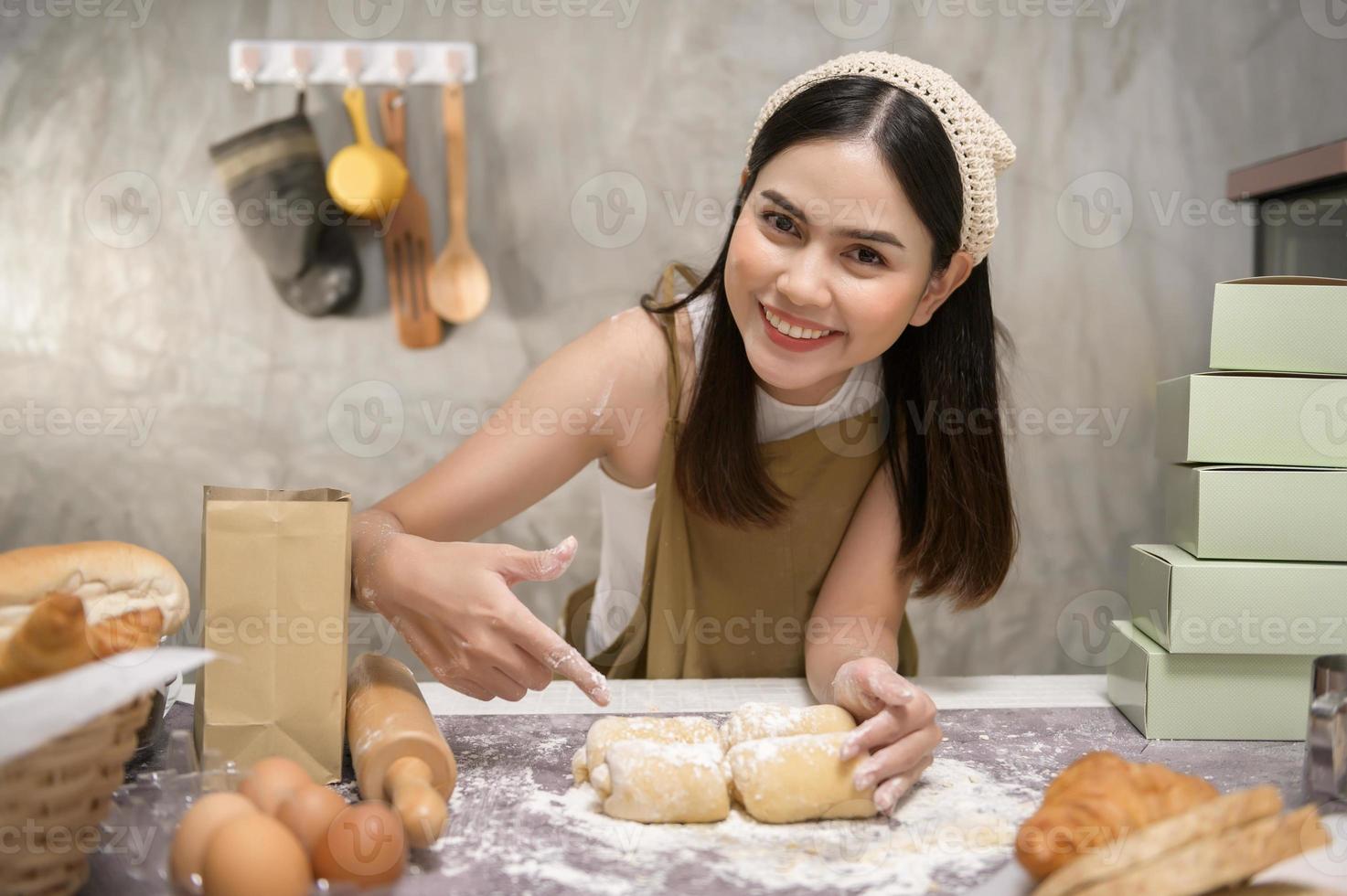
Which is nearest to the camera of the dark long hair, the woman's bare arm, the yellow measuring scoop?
the woman's bare arm

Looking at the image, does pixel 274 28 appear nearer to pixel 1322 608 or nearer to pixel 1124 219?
pixel 1124 219

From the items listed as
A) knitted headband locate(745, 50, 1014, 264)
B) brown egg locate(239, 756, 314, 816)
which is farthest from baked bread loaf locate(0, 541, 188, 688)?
knitted headband locate(745, 50, 1014, 264)

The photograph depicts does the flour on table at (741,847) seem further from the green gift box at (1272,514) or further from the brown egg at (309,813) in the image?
the green gift box at (1272,514)

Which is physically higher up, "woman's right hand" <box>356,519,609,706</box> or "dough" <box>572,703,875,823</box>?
"woman's right hand" <box>356,519,609,706</box>

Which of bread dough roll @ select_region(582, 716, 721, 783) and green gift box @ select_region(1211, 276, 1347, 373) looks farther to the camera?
green gift box @ select_region(1211, 276, 1347, 373)

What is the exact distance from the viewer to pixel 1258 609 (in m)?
1.05

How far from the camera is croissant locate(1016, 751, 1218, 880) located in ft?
2.36

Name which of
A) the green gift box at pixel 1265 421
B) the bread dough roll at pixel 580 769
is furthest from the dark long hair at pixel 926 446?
the bread dough roll at pixel 580 769

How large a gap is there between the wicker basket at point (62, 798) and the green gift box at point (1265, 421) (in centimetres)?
101

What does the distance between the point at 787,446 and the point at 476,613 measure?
633 millimetres

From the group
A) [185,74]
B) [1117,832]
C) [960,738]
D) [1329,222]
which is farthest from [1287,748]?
[185,74]

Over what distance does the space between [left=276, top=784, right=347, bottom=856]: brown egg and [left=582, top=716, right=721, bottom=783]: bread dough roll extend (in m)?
0.24

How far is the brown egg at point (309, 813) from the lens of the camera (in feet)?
2.26

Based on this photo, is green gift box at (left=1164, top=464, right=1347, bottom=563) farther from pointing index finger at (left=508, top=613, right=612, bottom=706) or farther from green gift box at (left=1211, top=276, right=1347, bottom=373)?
pointing index finger at (left=508, top=613, right=612, bottom=706)
